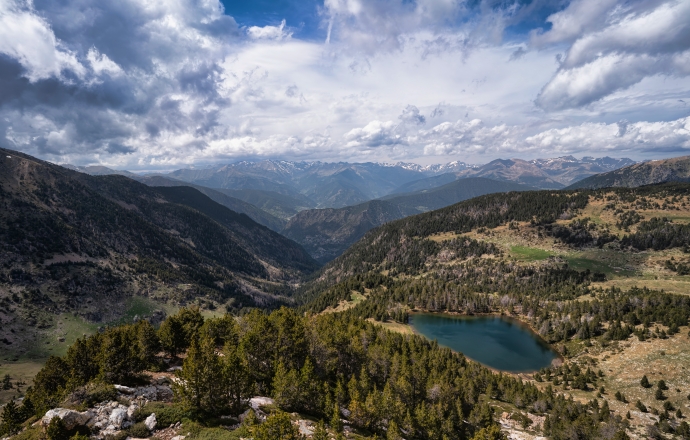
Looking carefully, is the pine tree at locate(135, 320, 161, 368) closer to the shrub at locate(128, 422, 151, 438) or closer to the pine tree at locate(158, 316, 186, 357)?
the pine tree at locate(158, 316, 186, 357)

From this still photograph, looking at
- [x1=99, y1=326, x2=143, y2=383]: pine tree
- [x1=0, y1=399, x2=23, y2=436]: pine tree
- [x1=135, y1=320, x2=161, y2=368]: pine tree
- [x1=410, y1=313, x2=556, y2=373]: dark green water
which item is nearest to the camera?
[x1=0, y1=399, x2=23, y2=436]: pine tree

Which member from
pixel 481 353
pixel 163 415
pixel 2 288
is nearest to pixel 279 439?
pixel 163 415

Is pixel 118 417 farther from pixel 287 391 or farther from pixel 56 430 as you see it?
pixel 287 391

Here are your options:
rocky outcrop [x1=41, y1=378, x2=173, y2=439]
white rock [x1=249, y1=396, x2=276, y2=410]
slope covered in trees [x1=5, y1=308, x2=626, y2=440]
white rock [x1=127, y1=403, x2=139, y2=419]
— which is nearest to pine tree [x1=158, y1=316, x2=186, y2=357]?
slope covered in trees [x1=5, y1=308, x2=626, y2=440]

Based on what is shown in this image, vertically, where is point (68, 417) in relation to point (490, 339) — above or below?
→ above

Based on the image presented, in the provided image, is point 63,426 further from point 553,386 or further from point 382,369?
point 553,386

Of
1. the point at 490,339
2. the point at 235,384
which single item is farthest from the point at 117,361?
the point at 490,339
